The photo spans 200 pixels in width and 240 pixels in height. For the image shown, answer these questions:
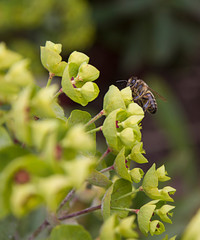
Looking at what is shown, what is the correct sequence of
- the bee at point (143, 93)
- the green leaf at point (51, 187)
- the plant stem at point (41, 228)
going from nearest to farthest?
the green leaf at point (51, 187) < the plant stem at point (41, 228) < the bee at point (143, 93)

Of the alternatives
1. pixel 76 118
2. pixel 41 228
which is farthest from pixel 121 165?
pixel 41 228

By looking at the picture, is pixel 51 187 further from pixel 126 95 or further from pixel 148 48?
pixel 148 48

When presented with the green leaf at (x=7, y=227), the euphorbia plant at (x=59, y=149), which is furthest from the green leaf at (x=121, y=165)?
the green leaf at (x=7, y=227)

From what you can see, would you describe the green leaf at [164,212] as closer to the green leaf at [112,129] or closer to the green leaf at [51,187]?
the green leaf at [112,129]

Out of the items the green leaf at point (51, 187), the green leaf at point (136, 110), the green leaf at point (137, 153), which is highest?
the green leaf at point (51, 187)

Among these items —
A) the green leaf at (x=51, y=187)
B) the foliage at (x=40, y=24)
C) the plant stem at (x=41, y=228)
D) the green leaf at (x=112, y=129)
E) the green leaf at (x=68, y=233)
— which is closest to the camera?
the green leaf at (x=51, y=187)

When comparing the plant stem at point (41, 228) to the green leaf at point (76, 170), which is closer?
the green leaf at point (76, 170)

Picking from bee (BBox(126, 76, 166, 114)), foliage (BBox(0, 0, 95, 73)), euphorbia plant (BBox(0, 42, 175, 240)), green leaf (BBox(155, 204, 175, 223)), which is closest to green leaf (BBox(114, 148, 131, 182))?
euphorbia plant (BBox(0, 42, 175, 240))
